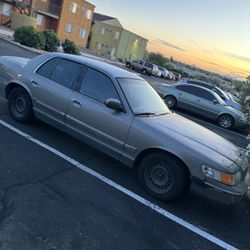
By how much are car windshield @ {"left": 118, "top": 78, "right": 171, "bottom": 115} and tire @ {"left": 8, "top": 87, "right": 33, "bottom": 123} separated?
1929 mm

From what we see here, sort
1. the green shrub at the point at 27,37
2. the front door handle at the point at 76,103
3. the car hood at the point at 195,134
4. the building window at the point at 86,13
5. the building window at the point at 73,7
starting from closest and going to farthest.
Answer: the car hood at the point at 195,134, the front door handle at the point at 76,103, the green shrub at the point at 27,37, the building window at the point at 73,7, the building window at the point at 86,13

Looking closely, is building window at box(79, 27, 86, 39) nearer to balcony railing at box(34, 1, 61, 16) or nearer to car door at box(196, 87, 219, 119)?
balcony railing at box(34, 1, 61, 16)

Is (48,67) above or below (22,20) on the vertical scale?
above

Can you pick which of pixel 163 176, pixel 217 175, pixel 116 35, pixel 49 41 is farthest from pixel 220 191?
pixel 116 35

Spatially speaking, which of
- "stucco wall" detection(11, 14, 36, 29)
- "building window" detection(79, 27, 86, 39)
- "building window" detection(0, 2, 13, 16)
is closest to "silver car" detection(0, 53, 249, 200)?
"stucco wall" detection(11, 14, 36, 29)

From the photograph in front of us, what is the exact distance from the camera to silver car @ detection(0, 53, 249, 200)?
15.0ft

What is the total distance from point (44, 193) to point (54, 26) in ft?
147

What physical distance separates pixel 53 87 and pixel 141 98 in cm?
158

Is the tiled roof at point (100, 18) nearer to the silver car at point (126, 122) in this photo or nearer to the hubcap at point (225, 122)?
the hubcap at point (225, 122)

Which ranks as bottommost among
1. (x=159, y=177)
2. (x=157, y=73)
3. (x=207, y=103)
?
(x=157, y=73)

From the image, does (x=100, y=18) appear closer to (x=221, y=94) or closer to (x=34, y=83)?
(x=221, y=94)

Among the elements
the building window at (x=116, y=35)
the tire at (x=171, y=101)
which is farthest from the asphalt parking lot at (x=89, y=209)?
the building window at (x=116, y=35)

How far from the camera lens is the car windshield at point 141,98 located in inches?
208

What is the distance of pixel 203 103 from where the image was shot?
15.1 m
